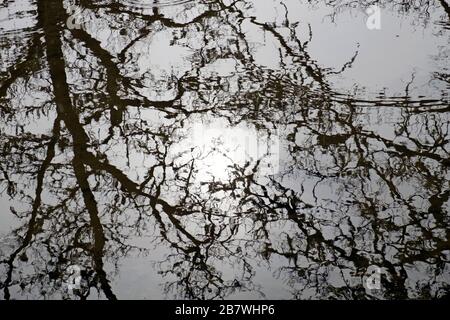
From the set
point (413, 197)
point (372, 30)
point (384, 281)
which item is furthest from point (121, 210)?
point (372, 30)

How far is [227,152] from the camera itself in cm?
209

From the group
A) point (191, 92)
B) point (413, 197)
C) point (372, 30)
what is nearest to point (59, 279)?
point (191, 92)

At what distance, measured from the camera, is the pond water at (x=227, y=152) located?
1.69 m

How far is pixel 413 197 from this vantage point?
182cm

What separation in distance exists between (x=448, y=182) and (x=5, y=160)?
208 centimetres

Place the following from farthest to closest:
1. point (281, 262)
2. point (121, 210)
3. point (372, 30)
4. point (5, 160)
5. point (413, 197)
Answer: point (372, 30)
point (5, 160)
point (121, 210)
point (413, 197)
point (281, 262)

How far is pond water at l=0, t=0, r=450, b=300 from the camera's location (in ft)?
5.56

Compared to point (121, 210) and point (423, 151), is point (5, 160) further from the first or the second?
point (423, 151)

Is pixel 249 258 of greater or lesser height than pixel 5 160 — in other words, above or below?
below

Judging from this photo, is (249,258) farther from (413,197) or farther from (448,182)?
(448,182)
